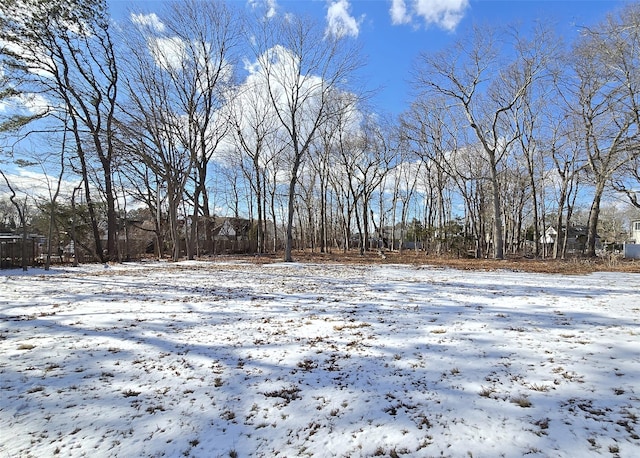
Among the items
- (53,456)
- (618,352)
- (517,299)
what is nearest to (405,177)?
(517,299)

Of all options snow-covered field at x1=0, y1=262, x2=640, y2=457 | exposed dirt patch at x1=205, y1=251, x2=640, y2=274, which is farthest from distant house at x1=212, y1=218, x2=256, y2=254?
snow-covered field at x1=0, y1=262, x2=640, y2=457

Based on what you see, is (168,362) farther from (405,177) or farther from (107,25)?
(405,177)

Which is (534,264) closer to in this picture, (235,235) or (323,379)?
(323,379)

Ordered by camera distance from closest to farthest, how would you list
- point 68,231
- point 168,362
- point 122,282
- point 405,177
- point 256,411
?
point 256,411 → point 168,362 → point 122,282 → point 68,231 → point 405,177

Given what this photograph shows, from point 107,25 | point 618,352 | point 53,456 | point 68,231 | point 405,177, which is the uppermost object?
point 107,25

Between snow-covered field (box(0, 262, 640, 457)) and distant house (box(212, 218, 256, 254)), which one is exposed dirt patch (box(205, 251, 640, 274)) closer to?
snow-covered field (box(0, 262, 640, 457))

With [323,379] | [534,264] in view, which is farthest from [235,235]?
[323,379]

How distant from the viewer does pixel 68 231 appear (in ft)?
67.9

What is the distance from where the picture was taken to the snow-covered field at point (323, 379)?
237 cm

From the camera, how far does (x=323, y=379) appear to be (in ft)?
11.0

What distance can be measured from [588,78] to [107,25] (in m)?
26.1

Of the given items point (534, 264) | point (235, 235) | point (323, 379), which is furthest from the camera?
point (235, 235)

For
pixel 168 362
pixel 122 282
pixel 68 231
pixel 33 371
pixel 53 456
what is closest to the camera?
pixel 53 456

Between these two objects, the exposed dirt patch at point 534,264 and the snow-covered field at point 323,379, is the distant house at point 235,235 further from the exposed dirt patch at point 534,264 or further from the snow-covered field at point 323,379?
the snow-covered field at point 323,379
